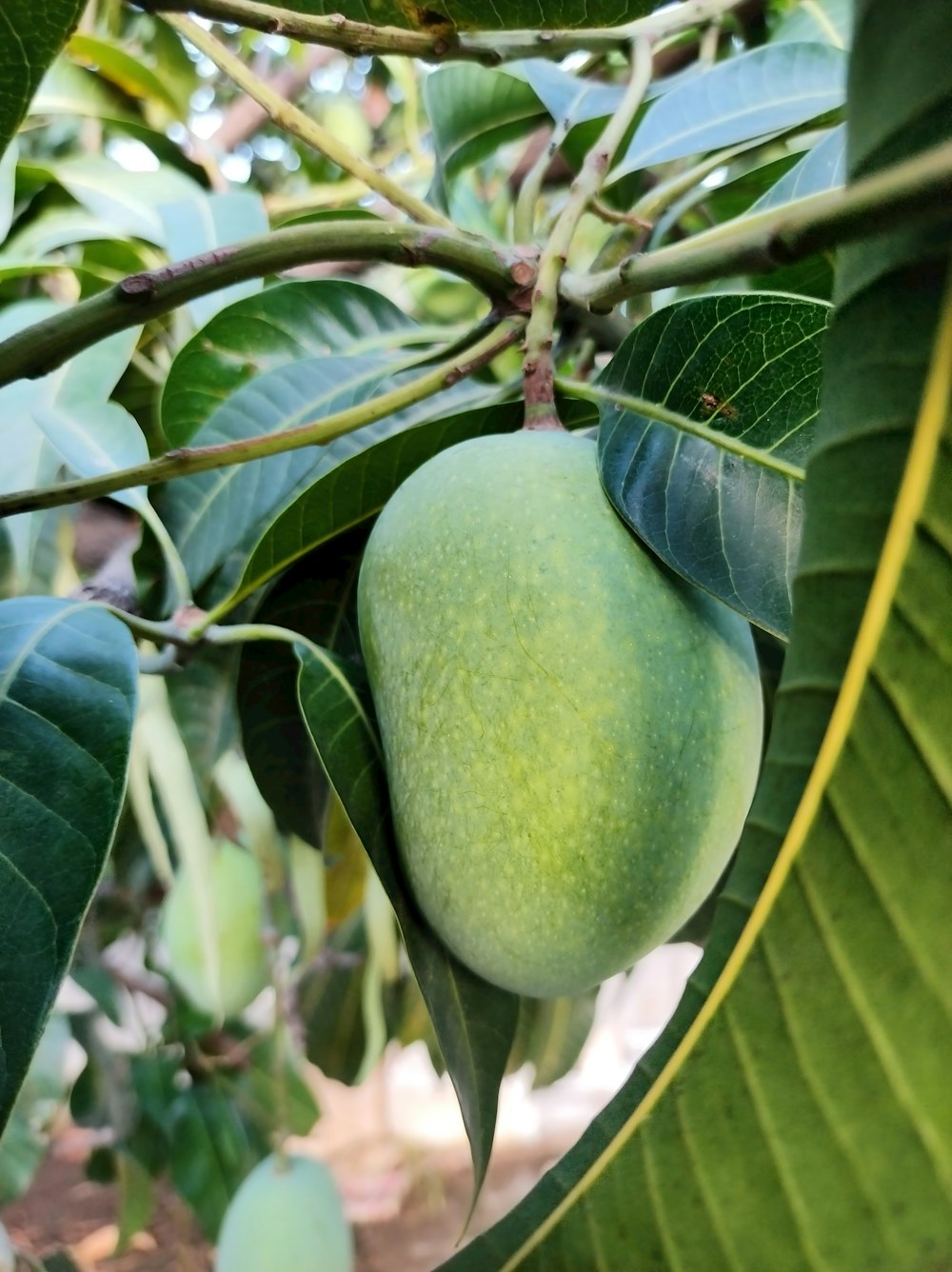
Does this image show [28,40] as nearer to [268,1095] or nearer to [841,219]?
[841,219]

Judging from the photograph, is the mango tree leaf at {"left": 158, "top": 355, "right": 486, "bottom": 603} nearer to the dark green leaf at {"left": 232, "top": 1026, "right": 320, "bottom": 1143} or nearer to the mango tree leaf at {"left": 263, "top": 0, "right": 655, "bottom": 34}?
the mango tree leaf at {"left": 263, "top": 0, "right": 655, "bottom": 34}

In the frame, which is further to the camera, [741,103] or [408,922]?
[741,103]

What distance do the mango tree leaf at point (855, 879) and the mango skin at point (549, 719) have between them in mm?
162

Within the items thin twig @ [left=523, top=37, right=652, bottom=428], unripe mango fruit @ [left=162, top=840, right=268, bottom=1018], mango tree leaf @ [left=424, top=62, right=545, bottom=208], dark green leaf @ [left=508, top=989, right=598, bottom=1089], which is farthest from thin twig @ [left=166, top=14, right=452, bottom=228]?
dark green leaf @ [left=508, top=989, right=598, bottom=1089]

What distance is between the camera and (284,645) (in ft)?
1.93

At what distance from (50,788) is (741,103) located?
24.3 inches

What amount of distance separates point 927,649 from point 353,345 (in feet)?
1.69

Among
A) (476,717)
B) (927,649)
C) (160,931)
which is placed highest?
Result: (927,649)

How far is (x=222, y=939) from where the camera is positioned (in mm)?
935

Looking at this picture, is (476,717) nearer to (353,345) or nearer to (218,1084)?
(353,345)

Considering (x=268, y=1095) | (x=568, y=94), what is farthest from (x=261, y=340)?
(x=268, y=1095)

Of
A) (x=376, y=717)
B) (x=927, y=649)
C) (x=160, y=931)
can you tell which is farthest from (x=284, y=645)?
(x=160, y=931)

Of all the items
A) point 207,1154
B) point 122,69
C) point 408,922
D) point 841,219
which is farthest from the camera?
point 207,1154

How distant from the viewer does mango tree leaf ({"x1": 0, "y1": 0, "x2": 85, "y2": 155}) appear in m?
0.30
